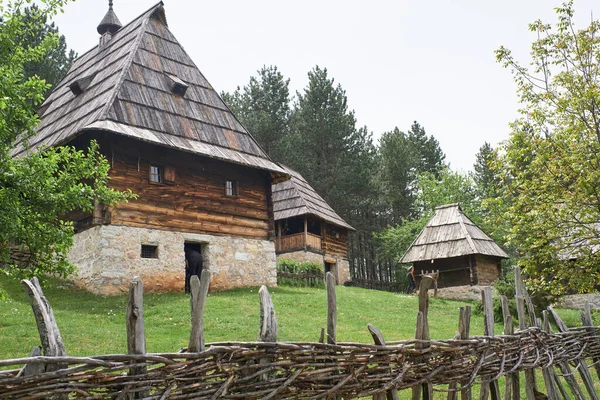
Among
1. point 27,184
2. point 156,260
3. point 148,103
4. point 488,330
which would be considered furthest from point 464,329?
point 148,103

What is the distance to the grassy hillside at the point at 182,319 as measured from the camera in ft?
32.5

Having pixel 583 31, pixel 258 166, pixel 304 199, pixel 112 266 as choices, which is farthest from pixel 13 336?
pixel 304 199

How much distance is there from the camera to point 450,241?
2547cm

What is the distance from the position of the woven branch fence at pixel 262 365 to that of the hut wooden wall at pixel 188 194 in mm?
12643

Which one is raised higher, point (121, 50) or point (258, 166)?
point (121, 50)

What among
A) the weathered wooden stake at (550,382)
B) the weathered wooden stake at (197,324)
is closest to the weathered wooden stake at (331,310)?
the weathered wooden stake at (197,324)

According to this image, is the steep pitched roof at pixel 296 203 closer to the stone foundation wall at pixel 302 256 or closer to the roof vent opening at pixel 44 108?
the stone foundation wall at pixel 302 256

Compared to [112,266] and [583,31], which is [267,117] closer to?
[112,266]

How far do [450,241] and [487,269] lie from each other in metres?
2.08

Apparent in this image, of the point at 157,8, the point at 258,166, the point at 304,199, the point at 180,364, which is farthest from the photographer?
the point at 304,199

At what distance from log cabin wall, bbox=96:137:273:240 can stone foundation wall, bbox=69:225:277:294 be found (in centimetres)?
31

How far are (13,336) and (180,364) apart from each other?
27.6 feet

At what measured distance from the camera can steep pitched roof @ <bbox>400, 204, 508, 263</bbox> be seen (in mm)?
24688

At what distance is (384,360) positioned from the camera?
4.12 meters
